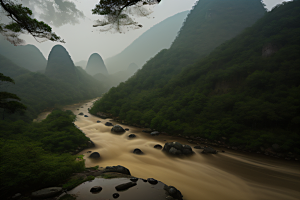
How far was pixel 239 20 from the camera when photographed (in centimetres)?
4403

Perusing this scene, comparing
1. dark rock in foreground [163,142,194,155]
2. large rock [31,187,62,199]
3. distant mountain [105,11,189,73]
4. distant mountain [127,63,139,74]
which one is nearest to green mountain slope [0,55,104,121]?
large rock [31,187,62,199]

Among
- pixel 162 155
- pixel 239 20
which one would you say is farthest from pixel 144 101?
pixel 239 20

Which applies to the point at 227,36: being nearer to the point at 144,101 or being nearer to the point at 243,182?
the point at 144,101

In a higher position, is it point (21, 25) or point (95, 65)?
point (95, 65)

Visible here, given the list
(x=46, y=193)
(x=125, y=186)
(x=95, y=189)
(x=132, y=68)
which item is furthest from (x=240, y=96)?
(x=132, y=68)

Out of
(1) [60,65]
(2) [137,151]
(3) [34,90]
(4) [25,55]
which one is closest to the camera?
(2) [137,151]

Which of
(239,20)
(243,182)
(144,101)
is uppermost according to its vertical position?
(239,20)

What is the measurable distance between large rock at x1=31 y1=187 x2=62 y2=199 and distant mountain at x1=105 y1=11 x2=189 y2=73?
109198 millimetres

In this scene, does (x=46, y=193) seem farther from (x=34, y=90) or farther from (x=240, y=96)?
(x=34, y=90)

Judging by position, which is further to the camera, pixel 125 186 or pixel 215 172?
pixel 215 172

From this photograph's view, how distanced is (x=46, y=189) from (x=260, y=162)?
12.1 meters

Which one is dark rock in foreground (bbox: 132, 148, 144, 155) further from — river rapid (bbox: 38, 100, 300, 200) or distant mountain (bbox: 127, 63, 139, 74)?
distant mountain (bbox: 127, 63, 139, 74)

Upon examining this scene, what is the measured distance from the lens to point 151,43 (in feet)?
425

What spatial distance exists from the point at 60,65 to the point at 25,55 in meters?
27.0
